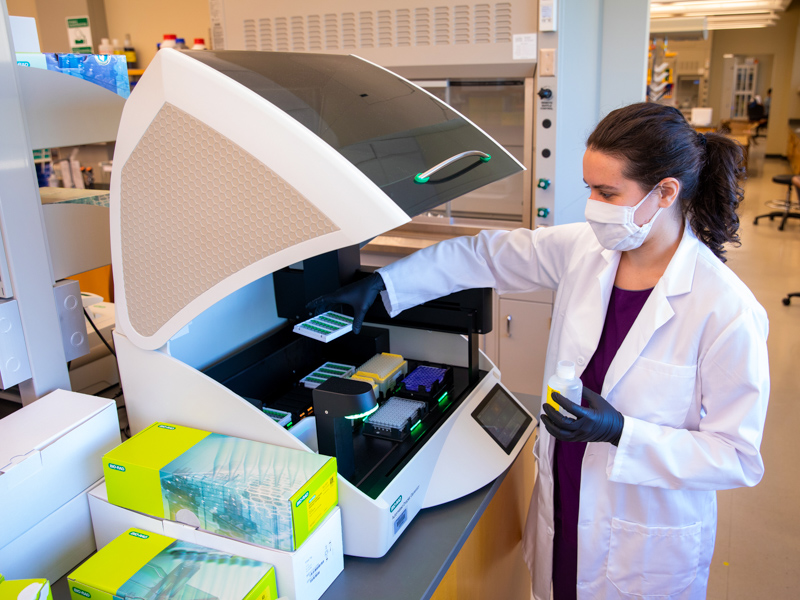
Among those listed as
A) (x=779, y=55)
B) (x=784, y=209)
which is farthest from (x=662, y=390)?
(x=779, y=55)

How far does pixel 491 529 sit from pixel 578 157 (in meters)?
2.11

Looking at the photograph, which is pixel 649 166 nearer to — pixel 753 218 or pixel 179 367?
Answer: pixel 179 367

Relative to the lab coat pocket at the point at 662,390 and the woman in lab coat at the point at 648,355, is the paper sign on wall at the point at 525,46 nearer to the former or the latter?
the woman in lab coat at the point at 648,355

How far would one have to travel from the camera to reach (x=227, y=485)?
104 cm

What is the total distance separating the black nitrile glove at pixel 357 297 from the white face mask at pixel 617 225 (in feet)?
1.67

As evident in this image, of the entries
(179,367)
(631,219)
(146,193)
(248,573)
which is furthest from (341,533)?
(631,219)

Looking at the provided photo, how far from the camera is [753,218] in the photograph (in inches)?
299

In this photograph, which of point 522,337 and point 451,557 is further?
point 522,337

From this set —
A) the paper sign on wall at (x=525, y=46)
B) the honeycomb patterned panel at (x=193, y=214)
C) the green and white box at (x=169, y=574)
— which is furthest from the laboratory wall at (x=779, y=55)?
the green and white box at (x=169, y=574)

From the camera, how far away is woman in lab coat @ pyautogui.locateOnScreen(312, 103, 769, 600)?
1.21 m

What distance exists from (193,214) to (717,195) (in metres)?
1.03

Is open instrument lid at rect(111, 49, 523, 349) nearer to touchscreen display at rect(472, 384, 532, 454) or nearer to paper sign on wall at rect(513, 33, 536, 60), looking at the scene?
touchscreen display at rect(472, 384, 532, 454)

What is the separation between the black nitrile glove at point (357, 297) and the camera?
144 centimetres

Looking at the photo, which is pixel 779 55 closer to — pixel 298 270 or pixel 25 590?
pixel 298 270
